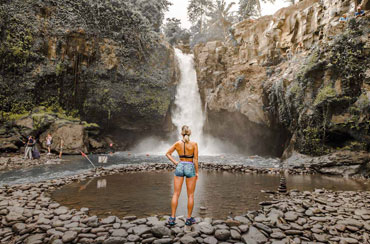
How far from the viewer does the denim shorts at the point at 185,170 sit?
4.37 metres

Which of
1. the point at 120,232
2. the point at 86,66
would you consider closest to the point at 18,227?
the point at 120,232

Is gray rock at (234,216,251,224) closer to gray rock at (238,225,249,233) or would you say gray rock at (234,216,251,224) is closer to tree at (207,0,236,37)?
gray rock at (238,225,249,233)

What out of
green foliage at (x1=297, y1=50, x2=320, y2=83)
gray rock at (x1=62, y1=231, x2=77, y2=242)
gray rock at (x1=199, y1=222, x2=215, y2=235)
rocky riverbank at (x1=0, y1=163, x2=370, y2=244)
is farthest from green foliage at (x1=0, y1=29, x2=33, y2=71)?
green foliage at (x1=297, y1=50, x2=320, y2=83)

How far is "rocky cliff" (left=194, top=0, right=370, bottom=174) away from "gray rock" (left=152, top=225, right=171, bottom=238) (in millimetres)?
11183

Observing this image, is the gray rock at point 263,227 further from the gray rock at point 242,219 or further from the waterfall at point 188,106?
the waterfall at point 188,106

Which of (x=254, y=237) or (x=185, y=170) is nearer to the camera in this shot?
(x=254, y=237)

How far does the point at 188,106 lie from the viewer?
27531mm

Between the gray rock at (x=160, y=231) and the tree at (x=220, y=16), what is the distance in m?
37.2

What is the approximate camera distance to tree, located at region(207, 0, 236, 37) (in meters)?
38.2

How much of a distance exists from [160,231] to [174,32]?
→ 44691 millimetres

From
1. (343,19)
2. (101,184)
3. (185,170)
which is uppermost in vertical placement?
(343,19)

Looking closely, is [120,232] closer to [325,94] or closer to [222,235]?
[222,235]

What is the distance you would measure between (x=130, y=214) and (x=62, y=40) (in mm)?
21971

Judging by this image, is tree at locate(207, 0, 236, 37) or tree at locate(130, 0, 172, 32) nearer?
tree at locate(130, 0, 172, 32)
